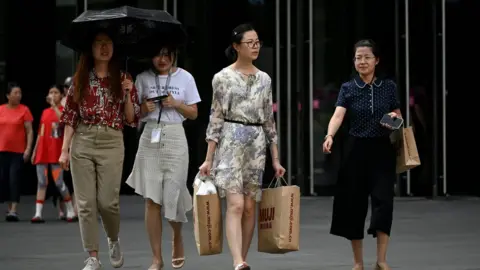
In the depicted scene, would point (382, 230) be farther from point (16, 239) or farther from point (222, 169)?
point (16, 239)

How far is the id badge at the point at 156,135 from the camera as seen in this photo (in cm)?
971

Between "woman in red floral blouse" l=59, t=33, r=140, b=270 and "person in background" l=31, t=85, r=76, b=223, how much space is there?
582 centimetres

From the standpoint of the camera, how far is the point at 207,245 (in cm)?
927

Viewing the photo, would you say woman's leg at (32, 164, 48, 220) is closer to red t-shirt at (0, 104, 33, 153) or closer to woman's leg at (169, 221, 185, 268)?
red t-shirt at (0, 104, 33, 153)

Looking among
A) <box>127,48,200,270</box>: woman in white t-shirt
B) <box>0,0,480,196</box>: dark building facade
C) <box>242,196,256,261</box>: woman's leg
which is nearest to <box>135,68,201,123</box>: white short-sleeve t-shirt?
<box>127,48,200,270</box>: woman in white t-shirt

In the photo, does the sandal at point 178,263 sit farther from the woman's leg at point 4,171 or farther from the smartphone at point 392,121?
the woman's leg at point 4,171

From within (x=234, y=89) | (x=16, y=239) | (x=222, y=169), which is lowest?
(x=16, y=239)

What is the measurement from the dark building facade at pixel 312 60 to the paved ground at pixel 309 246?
10.3 feet

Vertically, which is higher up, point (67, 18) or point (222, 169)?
point (67, 18)

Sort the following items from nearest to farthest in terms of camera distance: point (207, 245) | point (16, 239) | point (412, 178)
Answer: point (207, 245) → point (16, 239) → point (412, 178)

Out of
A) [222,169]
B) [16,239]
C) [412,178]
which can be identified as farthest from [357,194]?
[412,178]

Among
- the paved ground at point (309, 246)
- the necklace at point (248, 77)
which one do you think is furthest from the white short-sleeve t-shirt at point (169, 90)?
the paved ground at point (309, 246)

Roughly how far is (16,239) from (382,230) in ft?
16.5

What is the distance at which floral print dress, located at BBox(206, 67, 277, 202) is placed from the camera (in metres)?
9.31
